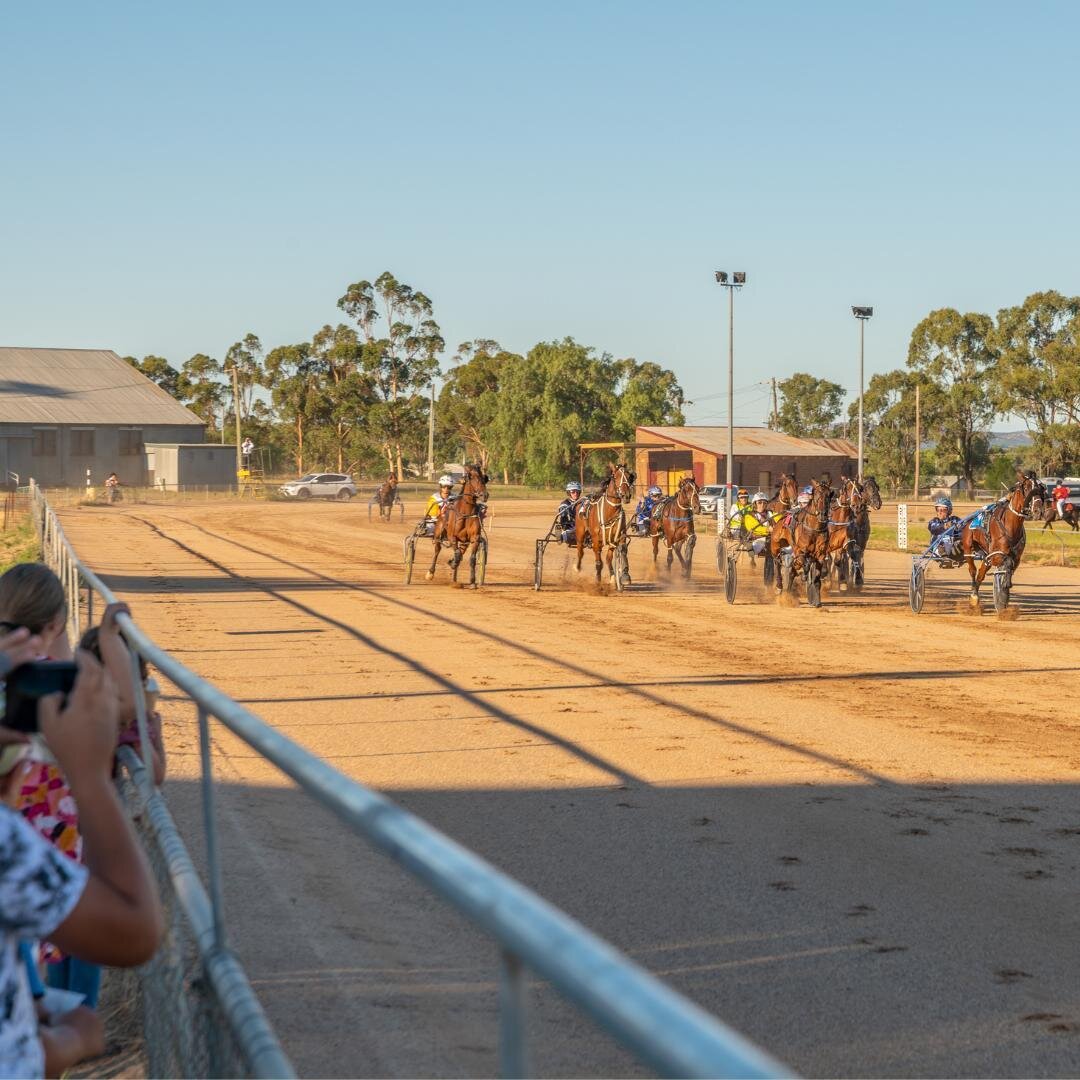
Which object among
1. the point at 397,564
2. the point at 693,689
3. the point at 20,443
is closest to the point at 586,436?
the point at 20,443

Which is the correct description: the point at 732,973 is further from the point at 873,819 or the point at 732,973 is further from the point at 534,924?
the point at 534,924

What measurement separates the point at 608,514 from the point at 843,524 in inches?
155

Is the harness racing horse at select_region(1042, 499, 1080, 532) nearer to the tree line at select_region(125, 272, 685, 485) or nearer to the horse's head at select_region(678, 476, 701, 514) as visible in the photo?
the horse's head at select_region(678, 476, 701, 514)

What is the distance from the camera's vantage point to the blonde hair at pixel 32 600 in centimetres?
400

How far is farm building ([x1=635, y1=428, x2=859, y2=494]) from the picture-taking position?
8250 centimetres

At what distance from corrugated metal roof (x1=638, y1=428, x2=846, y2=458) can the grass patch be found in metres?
45.0

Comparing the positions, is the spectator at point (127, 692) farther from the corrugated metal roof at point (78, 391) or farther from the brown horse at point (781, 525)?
the corrugated metal roof at point (78, 391)

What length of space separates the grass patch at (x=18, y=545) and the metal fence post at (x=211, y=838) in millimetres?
22793

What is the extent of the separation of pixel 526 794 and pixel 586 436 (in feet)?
295

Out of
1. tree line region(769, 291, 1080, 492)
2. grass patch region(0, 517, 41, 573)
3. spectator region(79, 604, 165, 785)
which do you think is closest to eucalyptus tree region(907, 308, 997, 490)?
tree line region(769, 291, 1080, 492)

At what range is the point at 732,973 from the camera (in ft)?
19.1

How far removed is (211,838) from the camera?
11.9 feet

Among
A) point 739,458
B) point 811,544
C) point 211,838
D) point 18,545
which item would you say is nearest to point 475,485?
point 811,544

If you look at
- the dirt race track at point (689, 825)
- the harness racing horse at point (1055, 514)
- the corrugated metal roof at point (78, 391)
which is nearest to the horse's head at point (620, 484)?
the dirt race track at point (689, 825)
